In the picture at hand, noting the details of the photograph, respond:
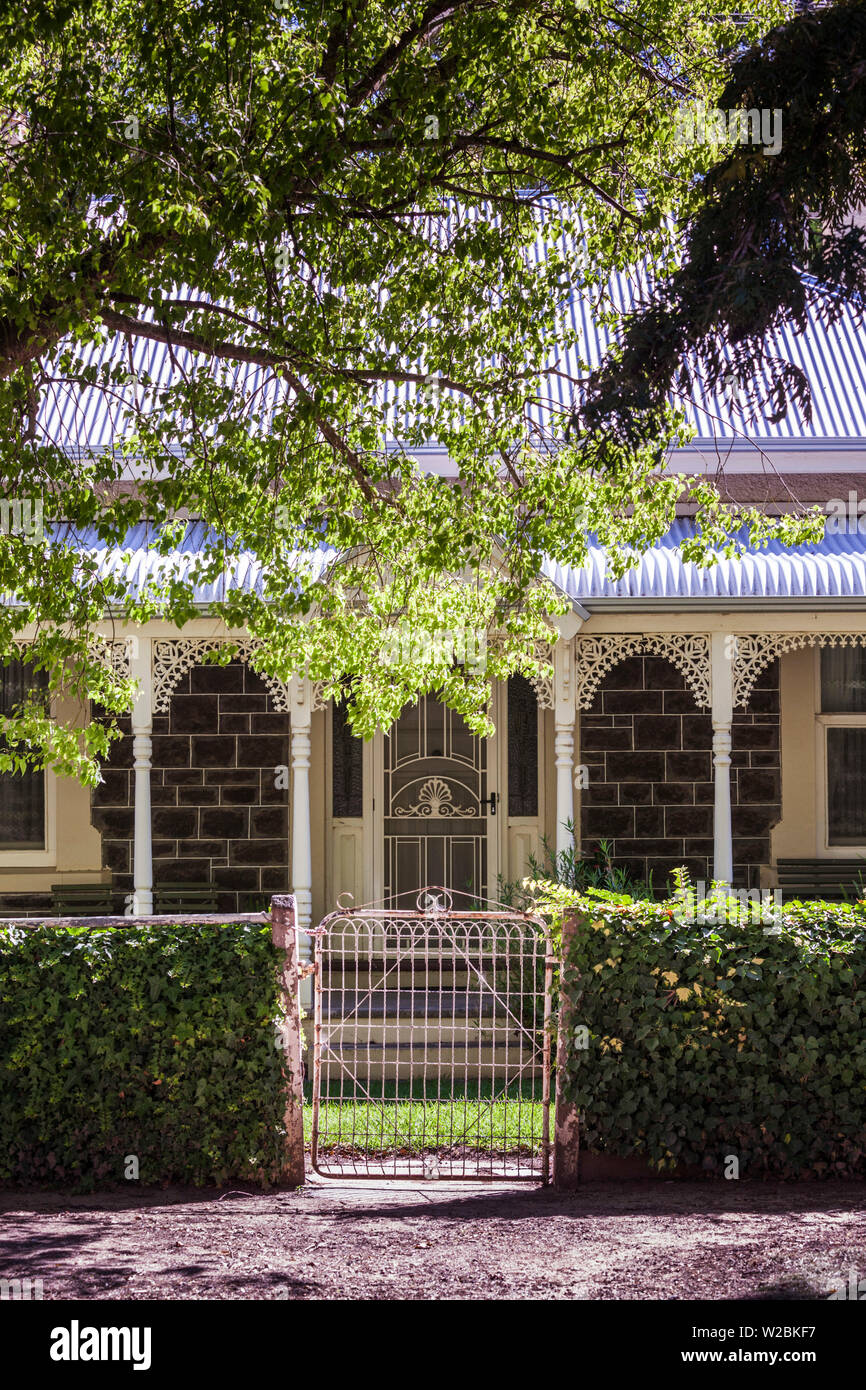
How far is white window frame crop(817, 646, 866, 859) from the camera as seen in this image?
40.5ft

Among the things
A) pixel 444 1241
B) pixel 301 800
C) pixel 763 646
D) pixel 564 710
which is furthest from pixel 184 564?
pixel 444 1241

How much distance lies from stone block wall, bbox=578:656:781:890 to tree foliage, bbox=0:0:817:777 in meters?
3.60

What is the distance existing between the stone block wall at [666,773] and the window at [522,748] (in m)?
0.48

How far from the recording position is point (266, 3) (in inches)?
224

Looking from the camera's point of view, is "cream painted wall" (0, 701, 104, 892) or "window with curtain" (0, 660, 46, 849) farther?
"window with curtain" (0, 660, 46, 849)

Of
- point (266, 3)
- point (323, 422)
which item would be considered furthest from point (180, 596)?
point (266, 3)

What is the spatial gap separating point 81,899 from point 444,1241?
7.38m

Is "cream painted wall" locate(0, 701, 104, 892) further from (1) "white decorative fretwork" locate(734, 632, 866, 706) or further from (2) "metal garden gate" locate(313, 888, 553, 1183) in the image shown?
→ (1) "white decorative fretwork" locate(734, 632, 866, 706)

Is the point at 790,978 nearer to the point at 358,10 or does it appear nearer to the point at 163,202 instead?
the point at 163,202

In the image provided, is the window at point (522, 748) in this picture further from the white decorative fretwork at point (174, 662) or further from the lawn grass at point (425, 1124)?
the lawn grass at point (425, 1124)

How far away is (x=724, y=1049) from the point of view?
20.9 feet

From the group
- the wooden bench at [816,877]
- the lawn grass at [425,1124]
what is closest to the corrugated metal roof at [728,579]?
the wooden bench at [816,877]

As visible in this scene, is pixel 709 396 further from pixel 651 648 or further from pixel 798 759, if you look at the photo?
pixel 798 759

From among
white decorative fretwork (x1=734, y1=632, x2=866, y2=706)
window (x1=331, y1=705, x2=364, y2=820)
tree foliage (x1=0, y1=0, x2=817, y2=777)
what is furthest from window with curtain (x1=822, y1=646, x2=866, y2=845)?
tree foliage (x1=0, y1=0, x2=817, y2=777)
